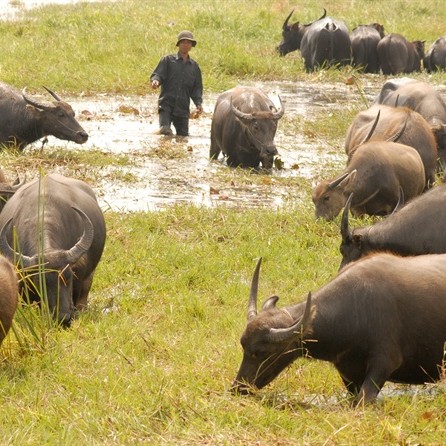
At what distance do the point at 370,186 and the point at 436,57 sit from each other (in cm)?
1249

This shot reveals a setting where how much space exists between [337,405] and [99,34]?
53.0 ft

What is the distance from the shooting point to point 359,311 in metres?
6.43

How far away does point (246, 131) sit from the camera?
556 inches

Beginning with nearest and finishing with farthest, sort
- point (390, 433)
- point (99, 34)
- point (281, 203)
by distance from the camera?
point (390, 433) < point (281, 203) < point (99, 34)

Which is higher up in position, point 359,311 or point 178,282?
point 359,311

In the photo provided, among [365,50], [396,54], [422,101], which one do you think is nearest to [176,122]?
[422,101]

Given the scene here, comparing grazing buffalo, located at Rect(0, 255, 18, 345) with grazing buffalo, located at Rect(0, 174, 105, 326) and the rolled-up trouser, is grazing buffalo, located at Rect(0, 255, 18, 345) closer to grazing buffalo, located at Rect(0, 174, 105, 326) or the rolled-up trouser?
grazing buffalo, located at Rect(0, 174, 105, 326)

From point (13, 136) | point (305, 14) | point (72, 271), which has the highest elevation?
point (72, 271)

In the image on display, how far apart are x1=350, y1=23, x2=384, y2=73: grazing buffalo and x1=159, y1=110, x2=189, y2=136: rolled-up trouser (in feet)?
24.3

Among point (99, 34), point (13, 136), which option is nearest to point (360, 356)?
point (13, 136)

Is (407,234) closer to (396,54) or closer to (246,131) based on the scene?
(246,131)

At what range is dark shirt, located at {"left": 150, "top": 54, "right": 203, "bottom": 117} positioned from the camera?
603 inches

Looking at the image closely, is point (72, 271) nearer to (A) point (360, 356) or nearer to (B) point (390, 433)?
(A) point (360, 356)

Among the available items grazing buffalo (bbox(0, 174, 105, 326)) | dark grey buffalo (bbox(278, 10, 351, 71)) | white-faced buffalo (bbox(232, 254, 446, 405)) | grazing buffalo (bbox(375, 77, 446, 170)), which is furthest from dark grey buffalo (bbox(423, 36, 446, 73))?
white-faced buffalo (bbox(232, 254, 446, 405))
